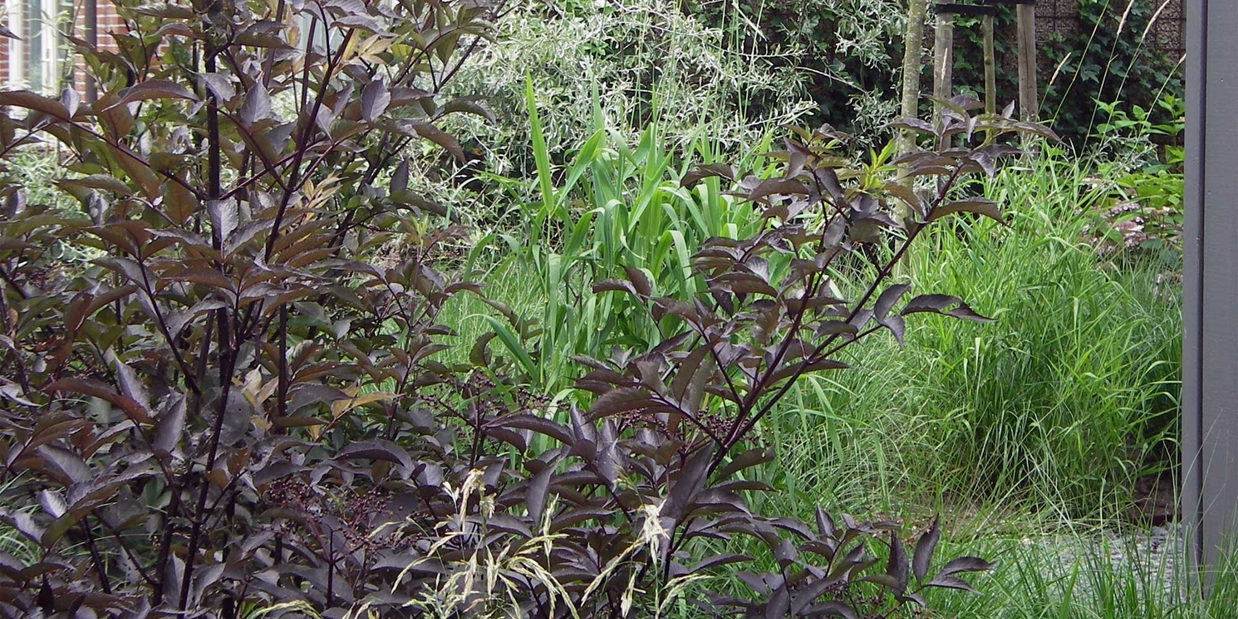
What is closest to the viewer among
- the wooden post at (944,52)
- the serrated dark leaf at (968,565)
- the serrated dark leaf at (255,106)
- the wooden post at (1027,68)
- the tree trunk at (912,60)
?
the serrated dark leaf at (255,106)

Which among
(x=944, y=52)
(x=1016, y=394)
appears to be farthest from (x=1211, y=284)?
(x=944, y=52)

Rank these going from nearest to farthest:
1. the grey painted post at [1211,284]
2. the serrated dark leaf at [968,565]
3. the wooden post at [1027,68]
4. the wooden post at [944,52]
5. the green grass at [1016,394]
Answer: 1. the serrated dark leaf at [968,565]
2. the grey painted post at [1211,284]
3. the green grass at [1016,394]
4. the wooden post at [944,52]
5. the wooden post at [1027,68]

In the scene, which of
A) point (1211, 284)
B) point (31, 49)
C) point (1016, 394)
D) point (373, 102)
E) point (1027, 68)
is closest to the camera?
point (373, 102)

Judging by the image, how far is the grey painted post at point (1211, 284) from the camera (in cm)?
249

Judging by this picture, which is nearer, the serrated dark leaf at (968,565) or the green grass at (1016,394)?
the serrated dark leaf at (968,565)

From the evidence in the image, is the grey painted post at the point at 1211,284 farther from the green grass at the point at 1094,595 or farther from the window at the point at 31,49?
the window at the point at 31,49

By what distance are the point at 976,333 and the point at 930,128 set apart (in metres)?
2.01

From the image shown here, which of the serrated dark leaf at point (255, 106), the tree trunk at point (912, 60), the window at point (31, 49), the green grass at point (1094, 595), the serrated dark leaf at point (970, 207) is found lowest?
the green grass at point (1094, 595)

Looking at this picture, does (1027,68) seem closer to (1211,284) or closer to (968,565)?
(1211,284)

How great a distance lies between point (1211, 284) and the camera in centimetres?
256

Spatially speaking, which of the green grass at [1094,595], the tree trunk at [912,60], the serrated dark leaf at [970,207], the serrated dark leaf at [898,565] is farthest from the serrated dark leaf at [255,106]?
the tree trunk at [912,60]

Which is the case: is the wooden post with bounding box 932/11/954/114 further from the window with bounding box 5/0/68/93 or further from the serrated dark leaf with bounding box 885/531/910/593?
the window with bounding box 5/0/68/93

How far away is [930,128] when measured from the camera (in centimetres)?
167

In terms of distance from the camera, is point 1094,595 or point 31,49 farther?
point 31,49
